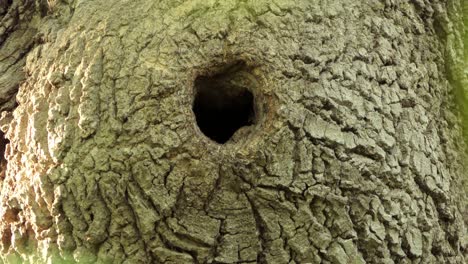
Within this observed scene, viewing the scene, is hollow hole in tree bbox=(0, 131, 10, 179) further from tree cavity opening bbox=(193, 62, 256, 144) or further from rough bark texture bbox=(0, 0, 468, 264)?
tree cavity opening bbox=(193, 62, 256, 144)

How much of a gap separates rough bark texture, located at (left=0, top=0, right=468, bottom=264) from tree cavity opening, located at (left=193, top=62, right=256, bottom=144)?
2cm

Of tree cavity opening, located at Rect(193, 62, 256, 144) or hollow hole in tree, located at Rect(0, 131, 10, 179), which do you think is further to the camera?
hollow hole in tree, located at Rect(0, 131, 10, 179)

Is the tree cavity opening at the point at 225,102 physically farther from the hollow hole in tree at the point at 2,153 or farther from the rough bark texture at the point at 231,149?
the hollow hole in tree at the point at 2,153

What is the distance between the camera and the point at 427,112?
6.60 feet

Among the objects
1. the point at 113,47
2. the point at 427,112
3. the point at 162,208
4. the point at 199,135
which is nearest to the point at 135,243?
the point at 162,208

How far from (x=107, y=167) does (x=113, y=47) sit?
1.10ft

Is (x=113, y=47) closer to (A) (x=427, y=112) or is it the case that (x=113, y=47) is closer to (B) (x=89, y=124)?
(B) (x=89, y=124)

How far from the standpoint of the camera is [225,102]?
197 centimetres

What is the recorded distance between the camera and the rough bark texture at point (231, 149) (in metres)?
1.76

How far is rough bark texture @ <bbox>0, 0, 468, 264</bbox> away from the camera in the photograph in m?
1.76

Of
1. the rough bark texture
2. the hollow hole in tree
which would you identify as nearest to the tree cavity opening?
the rough bark texture

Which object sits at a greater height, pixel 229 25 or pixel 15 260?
pixel 229 25

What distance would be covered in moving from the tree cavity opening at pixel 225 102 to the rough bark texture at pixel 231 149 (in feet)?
0.08

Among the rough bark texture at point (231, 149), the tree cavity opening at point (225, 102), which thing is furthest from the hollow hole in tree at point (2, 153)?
the tree cavity opening at point (225, 102)
